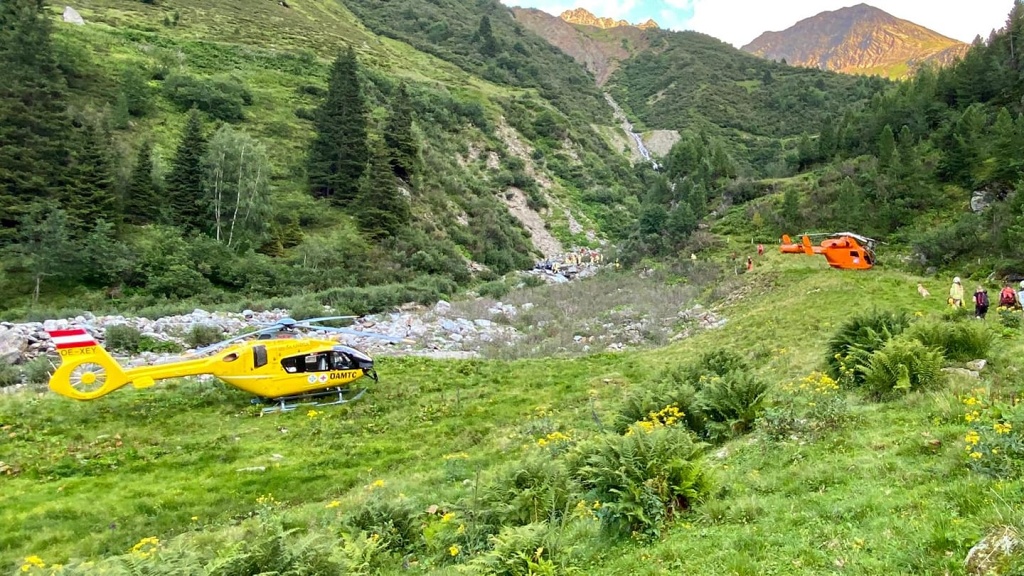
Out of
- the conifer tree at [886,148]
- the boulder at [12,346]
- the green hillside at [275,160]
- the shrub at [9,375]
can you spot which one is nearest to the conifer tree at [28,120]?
the green hillside at [275,160]

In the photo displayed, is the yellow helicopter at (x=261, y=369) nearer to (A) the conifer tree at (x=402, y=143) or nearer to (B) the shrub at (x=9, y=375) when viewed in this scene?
(B) the shrub at (x=9, y=375)

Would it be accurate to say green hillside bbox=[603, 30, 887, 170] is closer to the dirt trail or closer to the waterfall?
the waterfall

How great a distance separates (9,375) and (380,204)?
97.7 ft

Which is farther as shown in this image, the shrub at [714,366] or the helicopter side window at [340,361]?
the helicopter side window at [340,361]

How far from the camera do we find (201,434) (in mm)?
14438

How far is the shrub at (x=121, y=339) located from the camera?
21594 millimetres

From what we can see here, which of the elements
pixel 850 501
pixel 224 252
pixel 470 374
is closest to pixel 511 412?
pixel 470 374

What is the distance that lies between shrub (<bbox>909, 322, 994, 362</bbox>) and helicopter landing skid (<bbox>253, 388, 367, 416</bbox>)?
15.2 metres

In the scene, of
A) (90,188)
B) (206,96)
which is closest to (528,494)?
(90,188)

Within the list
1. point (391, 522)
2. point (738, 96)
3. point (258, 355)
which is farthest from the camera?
point (738, 96)

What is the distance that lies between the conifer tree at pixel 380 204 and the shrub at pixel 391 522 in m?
37.7

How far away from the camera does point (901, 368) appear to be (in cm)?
983

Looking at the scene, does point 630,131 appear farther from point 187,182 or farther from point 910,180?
point 187,182

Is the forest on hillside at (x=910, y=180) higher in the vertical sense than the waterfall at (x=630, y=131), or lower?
lower
